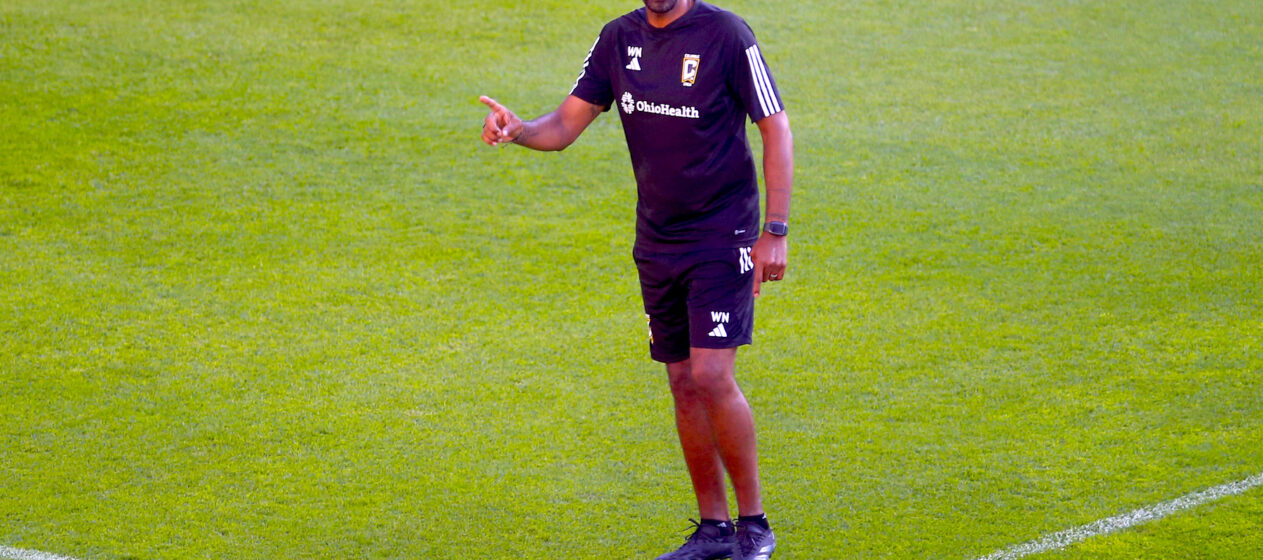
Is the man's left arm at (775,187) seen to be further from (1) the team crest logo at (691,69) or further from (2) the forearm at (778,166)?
(1) the team crest logo at (691,69)

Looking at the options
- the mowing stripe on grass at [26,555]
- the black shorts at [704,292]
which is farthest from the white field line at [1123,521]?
the mowing stripe on grass at [26,555]

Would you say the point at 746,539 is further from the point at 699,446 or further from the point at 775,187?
the point at 775,187

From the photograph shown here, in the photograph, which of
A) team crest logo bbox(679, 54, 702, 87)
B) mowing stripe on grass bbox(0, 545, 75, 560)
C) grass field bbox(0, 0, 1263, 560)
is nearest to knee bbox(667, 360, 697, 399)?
grass field bbox(0, 0, 1263, 560)

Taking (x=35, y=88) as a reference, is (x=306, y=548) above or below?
below

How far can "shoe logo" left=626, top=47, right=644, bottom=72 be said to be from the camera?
183 inches

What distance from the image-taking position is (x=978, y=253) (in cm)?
789

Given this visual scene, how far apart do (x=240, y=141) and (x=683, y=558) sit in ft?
19.8

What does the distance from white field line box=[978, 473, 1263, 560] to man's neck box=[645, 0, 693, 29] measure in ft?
7.13

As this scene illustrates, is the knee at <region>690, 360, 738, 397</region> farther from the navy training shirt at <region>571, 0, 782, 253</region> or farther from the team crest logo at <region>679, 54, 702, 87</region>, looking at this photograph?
the team crest logo at <region>679, 54, 702, 87</region>

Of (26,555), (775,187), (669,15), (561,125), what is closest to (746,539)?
(775,187)

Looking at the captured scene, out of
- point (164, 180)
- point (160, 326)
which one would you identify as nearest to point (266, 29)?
point (164, 180)

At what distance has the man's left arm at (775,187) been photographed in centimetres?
452

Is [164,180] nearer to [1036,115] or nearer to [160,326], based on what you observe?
[160,326]

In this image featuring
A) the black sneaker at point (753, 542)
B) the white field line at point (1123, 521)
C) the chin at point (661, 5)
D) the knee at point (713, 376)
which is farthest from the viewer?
the white field line at point (1123, 521)
